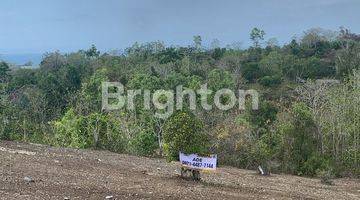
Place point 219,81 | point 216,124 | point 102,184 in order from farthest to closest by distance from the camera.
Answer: point 219,81 → point 216,124 → point 102,184

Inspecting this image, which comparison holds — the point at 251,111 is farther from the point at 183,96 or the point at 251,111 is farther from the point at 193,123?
the point at 193,123

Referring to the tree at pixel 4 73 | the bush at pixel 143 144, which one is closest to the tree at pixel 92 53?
the tree at pixel 4 73

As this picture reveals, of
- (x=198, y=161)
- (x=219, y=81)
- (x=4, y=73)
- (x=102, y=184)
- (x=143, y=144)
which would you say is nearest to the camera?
(x=102, y=184)

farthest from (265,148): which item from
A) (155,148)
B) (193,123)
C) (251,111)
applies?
(193,123)

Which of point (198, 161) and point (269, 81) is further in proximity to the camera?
point (269, 81)

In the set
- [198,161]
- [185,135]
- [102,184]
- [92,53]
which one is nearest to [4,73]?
[92,53]

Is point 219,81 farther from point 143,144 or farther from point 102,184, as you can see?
point 102,184

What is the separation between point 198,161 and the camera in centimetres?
1425

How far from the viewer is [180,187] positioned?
516 inches

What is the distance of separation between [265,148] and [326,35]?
6204 centimetres

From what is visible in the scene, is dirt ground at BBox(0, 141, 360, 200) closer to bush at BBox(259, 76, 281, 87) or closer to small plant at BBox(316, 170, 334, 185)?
small plant at BBox(316, 170, 334, 185)

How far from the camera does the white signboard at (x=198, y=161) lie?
46.5 feet

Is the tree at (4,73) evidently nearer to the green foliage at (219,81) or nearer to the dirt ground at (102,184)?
the green foliage at (219,81)

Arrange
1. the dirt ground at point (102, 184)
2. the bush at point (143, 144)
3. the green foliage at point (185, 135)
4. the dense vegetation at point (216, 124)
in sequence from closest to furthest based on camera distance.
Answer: the dirt ground at point (102, 184)
the green foliage at point (185, 135)
the dense vegetation at point (216, 124)
the bush at point (143, 144)
